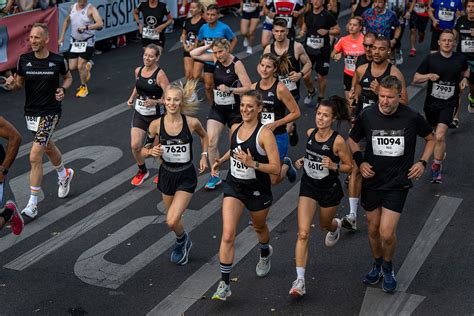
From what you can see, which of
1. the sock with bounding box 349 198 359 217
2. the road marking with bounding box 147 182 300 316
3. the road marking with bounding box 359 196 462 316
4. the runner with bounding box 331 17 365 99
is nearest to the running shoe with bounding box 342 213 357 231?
the sock with bounding box 349 198 359 217

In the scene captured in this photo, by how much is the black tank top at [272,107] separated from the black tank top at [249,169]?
1.75m

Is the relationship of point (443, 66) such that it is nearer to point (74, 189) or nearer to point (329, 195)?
point (329, 195)

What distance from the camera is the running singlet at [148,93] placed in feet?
31.9

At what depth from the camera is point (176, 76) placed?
15.8 metres

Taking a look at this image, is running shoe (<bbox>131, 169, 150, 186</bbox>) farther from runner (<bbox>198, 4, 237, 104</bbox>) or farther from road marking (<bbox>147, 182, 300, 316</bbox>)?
runner (<bbox>198, 4, 237, 104</bbox>)

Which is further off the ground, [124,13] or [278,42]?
[278,42]

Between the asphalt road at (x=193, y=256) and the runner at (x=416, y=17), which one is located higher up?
the asphalt road at (x=193, y=256)

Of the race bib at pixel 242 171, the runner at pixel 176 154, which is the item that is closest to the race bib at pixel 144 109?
the runner at pixel 176 154

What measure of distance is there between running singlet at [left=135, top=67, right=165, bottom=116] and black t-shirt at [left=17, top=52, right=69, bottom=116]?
919mm

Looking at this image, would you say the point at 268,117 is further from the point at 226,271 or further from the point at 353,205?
the point at 226,271

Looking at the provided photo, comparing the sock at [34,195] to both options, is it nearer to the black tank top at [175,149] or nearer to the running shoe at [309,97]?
the black tank top at [175,149]

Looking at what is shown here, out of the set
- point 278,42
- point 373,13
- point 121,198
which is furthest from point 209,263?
point 373,13

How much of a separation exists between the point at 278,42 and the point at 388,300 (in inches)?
179

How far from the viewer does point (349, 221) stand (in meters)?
8.67
